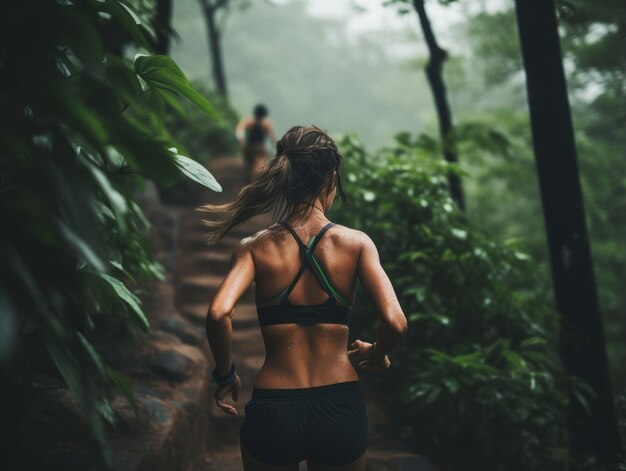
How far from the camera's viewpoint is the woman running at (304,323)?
2104 mm

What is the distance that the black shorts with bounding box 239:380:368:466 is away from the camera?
2.09 m

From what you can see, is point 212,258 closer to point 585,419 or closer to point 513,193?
point 585,419

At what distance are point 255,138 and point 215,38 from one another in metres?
7.62

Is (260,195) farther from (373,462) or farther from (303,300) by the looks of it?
(373,462)

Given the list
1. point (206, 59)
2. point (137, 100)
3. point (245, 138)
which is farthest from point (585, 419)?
point (206, 59)

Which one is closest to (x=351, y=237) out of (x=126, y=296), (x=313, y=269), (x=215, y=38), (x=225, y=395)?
(x=313, y=269)

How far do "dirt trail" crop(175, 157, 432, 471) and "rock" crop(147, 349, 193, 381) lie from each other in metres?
0.50

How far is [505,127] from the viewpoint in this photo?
40.2 ft

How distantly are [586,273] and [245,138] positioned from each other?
7160 millimetres

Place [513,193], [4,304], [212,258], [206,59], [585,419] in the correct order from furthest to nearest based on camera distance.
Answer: [206,59]
[513,193]
[212,258]
[585,419]
[4,304]

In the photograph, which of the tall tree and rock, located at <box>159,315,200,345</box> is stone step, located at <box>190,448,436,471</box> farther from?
the tall tree

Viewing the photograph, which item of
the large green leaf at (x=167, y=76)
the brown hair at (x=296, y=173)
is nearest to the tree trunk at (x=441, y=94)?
the brown hair at (x=296, y=173)

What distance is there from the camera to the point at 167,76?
2.12m

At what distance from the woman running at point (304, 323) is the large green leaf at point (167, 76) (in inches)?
18.9
